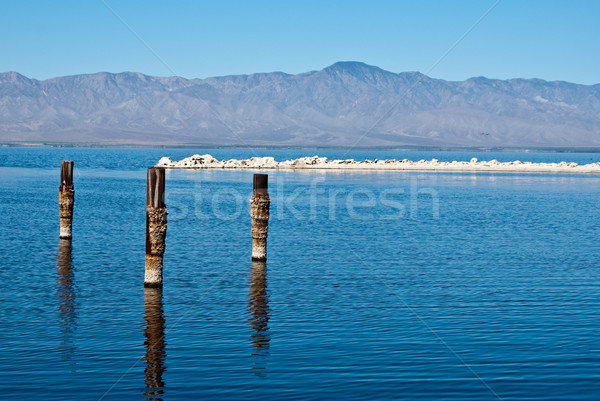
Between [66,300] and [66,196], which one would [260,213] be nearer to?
[66,300]

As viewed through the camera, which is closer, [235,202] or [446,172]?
[235,202]

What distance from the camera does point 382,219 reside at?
43.1 m

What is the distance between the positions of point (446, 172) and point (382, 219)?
6806cm

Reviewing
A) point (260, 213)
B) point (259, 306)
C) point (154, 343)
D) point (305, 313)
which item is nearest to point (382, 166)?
point (260, 213)

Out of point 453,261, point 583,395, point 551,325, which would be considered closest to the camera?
point 583,395

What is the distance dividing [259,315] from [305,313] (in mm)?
1135

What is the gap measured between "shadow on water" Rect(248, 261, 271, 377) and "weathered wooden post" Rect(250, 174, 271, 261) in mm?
731

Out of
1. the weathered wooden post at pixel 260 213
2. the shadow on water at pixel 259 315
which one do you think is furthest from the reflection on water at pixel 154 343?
the weathered wooden post at pixel 260 213

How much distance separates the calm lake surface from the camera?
1431 cm

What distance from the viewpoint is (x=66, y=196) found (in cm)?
3069

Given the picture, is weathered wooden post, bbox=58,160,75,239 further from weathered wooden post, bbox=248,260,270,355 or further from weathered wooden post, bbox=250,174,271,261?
weathered wooden post, bbox=248,260,270,355

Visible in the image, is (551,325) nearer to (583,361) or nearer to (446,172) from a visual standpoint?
(583,361)

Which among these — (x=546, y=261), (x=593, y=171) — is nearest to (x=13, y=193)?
(x=546, y=261)

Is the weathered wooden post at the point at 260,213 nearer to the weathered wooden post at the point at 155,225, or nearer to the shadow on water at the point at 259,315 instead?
the shadow on water at the point at 259,315
